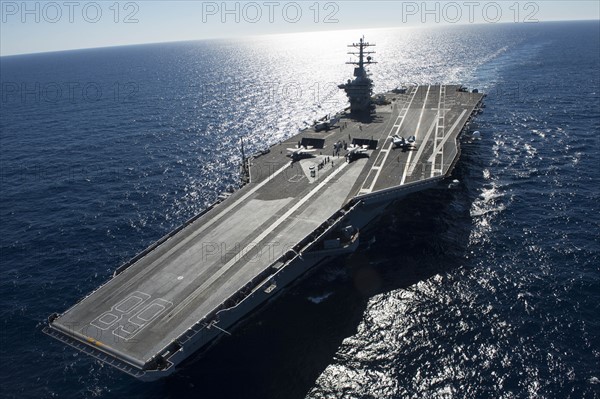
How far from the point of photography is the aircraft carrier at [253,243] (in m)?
26.4

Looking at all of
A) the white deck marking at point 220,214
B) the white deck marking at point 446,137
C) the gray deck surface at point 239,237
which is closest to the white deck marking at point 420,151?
the gray deck surface at point 239,237

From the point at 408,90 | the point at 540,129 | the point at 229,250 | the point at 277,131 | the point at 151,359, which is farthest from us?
the point at 408,90

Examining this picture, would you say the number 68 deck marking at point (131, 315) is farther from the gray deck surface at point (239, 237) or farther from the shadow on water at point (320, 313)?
the shadow on water at point (320, 313)

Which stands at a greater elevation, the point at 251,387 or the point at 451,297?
the point at 451,297

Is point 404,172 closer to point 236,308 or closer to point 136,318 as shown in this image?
point 236,308

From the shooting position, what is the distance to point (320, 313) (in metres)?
33.6

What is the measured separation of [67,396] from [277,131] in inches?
2455

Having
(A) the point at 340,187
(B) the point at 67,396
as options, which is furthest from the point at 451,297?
(B) the point at 67,396

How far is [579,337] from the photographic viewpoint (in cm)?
3017

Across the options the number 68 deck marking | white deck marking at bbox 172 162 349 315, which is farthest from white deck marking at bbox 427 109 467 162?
the number 68 deck marking

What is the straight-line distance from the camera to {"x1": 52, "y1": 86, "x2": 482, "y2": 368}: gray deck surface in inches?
1070

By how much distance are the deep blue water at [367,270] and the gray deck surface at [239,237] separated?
168 inches

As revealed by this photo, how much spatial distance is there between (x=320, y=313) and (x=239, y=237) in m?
9.02

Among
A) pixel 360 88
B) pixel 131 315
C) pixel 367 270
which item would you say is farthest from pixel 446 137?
pixel 131 315
